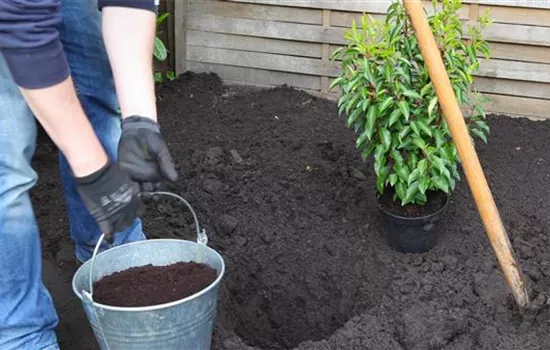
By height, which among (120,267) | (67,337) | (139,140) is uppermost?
(139,140)

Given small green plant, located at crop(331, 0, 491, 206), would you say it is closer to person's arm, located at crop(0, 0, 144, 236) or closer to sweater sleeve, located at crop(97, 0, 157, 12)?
sweater sleeve, located at crop(97, 0, 157, 12)

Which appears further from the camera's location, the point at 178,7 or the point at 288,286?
the point at 178,7

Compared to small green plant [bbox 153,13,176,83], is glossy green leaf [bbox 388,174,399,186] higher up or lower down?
higher up

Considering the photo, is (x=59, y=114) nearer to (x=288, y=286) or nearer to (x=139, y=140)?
(x=139, y=140)

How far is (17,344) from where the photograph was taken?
8.55 feet

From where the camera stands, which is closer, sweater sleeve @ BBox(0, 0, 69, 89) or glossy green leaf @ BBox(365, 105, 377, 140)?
sweater sleeve @ BBox(0, 0, 69, 89)

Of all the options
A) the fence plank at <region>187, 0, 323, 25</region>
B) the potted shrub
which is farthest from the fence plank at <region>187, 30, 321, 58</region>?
the potted shrub

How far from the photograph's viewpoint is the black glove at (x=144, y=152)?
2236 millimetres

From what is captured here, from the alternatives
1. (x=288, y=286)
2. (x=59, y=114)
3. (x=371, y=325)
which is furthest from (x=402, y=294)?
(x=59, y=114)

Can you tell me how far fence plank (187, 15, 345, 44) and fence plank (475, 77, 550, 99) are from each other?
0.81 meters

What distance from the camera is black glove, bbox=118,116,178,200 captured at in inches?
88.0

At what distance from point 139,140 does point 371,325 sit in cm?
116

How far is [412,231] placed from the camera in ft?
10.9

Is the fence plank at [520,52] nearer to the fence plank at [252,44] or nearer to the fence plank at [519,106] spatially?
the fence plank at [519,106]
